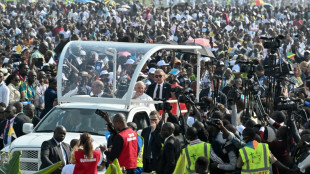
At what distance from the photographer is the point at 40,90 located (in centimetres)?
1564

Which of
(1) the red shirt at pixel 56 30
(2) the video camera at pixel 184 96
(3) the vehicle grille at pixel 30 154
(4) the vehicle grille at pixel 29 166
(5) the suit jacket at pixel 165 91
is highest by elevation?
(1) the red shirt at pixel 56 30

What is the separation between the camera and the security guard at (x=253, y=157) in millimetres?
8688

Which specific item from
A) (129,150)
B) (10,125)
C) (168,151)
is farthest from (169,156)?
(10,125)

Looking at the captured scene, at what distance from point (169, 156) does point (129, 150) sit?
642mm

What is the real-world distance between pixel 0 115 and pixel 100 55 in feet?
7.45

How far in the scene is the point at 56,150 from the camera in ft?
31.8

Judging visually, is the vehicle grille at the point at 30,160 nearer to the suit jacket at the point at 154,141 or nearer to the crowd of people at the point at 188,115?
the crowd of people at the point at 188,115

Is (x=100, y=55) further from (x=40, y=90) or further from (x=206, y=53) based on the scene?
(x=40, y=90)

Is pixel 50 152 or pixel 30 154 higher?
pixel 50 152

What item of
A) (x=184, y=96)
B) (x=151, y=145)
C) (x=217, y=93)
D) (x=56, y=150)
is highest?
(x=184, y=96)

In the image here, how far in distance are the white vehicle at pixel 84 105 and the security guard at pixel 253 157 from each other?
8.22ft

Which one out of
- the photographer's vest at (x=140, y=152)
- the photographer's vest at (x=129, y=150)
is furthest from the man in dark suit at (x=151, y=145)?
the photographer's vest at (x=129, y=150)

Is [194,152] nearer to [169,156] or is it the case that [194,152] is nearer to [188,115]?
[169,156]

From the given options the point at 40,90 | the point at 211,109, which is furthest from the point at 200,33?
the point at 211,109
